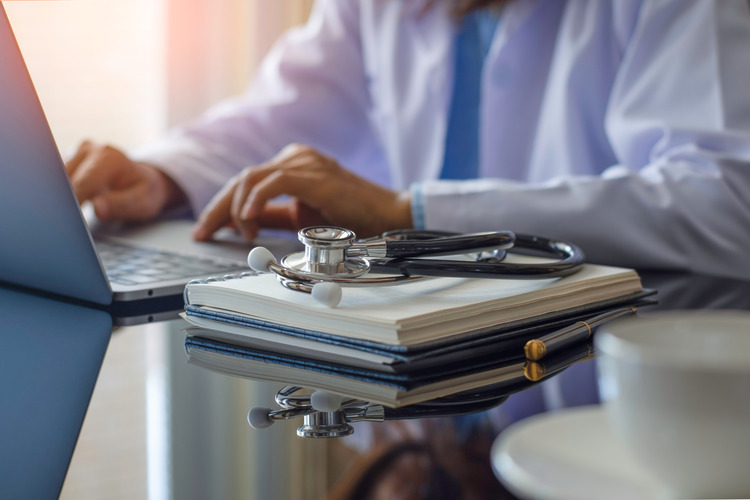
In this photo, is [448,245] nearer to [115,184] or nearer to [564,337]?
[564,337]

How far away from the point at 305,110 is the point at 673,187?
0.70 meters

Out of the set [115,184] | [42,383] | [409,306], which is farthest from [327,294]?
[115,184]

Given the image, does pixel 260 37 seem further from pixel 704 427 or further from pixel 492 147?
pixel 704 427

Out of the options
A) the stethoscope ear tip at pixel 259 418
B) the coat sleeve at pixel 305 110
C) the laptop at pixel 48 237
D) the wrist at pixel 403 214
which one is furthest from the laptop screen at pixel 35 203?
the coat sleeve at pixel 305 110

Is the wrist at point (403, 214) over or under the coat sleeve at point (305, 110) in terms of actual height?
under

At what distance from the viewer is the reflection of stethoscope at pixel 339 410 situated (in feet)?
1.08

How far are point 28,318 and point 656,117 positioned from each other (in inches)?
27.4

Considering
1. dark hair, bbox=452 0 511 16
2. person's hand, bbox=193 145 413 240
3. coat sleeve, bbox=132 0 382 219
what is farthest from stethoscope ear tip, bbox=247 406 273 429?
dark hair, bbox=452 0 511 16

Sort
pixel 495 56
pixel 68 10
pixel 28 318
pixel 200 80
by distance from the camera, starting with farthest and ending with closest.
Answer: pixel 200 80 < pixel 68 10 < pixel 495 56 < pixel 28 318

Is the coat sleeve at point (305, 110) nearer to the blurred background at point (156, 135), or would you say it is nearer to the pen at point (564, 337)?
the blurred background at point (156, 135)

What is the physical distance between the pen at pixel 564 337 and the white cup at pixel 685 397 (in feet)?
0.56

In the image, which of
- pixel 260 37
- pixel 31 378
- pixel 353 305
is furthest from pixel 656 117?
pixel 260 37

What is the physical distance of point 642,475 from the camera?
217 mm

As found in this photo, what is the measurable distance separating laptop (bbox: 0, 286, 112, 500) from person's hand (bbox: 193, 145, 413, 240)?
0.23 metres
